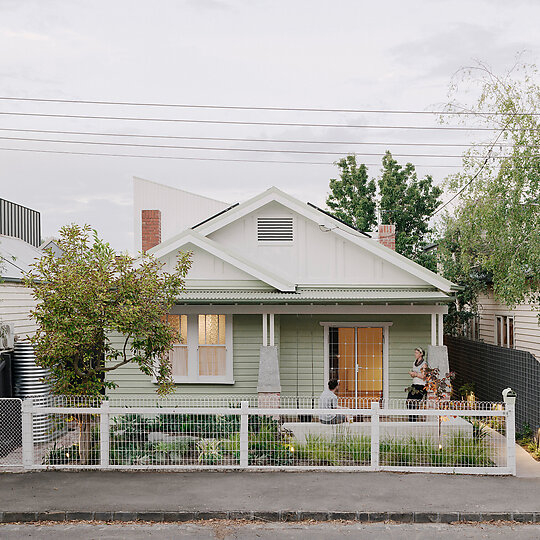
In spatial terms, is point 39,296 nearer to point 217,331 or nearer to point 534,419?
point 217,331

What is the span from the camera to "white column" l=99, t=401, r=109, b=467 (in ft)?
36.9

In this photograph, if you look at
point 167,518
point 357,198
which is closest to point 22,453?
point 167,518

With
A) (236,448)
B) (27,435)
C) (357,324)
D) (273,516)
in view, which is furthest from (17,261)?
(273,516)

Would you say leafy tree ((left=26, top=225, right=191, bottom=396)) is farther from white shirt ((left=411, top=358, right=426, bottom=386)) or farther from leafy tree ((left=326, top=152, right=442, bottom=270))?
leafy tree ((left=326, top=152, right=442, bottom=270))

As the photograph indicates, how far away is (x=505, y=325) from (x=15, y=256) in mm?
14047

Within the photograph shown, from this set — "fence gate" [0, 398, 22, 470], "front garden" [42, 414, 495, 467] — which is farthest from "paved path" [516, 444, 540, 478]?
"fence gate" [0, 398, 22, 470]

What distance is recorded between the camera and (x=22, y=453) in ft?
37.2

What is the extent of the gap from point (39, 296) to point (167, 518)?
14.6ft

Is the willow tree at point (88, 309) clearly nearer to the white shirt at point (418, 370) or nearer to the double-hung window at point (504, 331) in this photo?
the white shirt at point (418, 370)

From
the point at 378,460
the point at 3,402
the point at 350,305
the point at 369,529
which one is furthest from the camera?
the point at 350,305

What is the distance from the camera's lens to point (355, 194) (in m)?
32.2

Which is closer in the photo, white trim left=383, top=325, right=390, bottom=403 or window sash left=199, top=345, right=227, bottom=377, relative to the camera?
window sash left=199, top=345, right=227, bottom=377

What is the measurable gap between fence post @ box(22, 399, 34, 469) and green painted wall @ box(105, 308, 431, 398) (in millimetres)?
4640

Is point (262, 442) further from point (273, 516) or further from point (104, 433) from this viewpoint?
point (104, 433)
